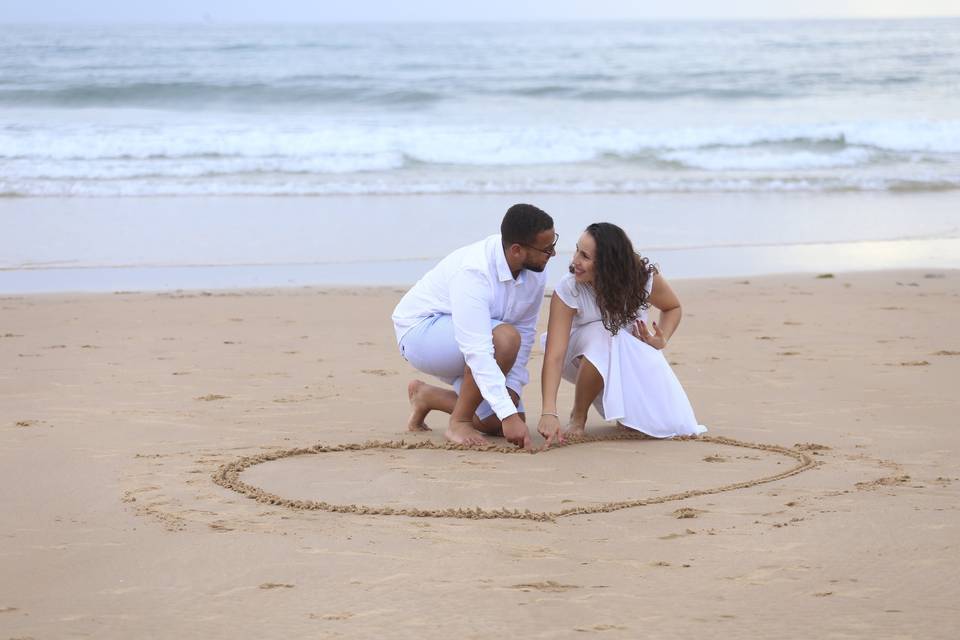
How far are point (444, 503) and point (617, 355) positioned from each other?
129 centimetres

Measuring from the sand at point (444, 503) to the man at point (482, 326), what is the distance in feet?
0.64

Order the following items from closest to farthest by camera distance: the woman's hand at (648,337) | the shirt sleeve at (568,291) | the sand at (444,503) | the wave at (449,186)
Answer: the sand at (444,503)
the shirt sleeve at (568,291)
the woman's hand at (648,337)
the wave at (449,186)

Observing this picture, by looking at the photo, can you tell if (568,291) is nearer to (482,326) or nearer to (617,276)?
(617,276)

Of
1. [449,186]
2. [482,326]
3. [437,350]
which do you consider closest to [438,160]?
[449,186]

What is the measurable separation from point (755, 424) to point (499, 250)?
1.55 m

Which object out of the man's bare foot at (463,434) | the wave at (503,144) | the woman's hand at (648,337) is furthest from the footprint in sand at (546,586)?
the wave at (503,144)

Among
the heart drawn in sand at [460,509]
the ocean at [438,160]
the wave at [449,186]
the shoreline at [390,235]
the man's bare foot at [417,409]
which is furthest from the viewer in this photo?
the wave at [449,186]

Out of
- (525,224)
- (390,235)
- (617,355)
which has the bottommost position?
(390,235)

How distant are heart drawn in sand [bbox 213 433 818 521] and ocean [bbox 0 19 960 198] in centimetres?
1054

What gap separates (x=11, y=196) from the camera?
1434 centimetres

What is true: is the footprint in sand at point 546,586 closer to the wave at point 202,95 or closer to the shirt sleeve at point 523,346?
the shirt sleeve at point 523,346

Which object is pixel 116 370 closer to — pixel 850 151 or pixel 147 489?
pixel 147 489

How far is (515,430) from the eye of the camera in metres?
4.54

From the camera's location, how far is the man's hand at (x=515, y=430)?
4531mm
